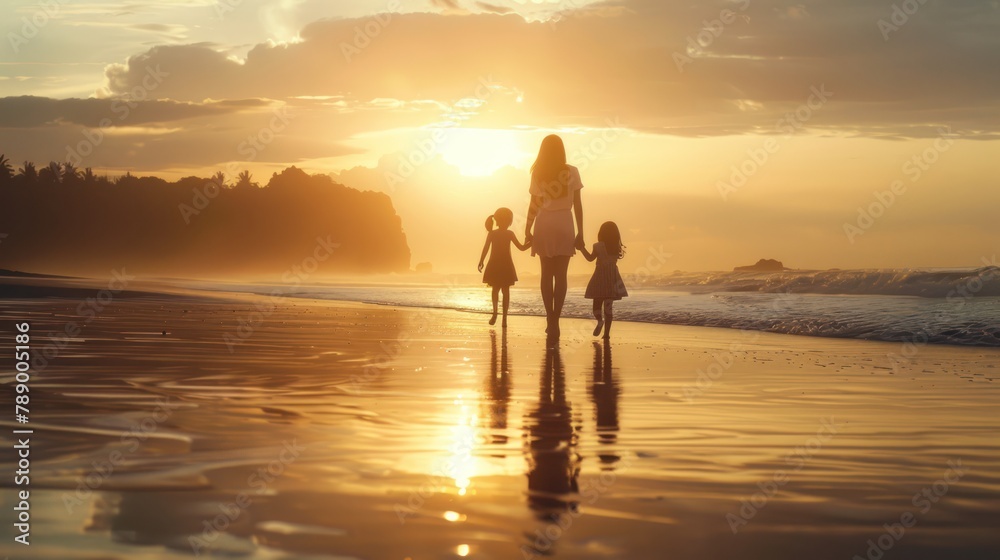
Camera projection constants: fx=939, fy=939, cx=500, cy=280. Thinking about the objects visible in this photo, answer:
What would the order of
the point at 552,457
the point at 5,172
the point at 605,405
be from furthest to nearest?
the point at 5,172 < the point at 605,405 < the point at 552,457

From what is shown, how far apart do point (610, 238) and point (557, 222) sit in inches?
144

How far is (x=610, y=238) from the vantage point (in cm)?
Answer: 1684

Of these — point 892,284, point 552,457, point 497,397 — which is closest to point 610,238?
point 497,397

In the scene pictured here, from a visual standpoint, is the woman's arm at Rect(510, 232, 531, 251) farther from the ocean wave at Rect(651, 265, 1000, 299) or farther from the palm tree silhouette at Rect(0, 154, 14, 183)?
the palm tree silhouette at Rect(0, 154, 14, 183)

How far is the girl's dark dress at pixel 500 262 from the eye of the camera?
1855 centimetres

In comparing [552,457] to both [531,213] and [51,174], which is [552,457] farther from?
[51,174]

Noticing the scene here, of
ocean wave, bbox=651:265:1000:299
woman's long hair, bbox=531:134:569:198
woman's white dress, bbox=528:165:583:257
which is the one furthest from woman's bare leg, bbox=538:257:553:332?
ocean wave, bbox=651:265:1000:299

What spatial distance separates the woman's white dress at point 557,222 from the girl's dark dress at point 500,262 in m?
4.85

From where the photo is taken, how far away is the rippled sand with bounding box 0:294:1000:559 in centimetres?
349

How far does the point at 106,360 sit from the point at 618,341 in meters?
7.93

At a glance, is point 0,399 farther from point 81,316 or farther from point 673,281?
point 673,281

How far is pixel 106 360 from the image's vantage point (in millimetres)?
9547

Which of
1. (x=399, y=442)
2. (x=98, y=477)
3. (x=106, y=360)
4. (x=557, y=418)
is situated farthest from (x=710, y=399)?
(x=106, y=360)

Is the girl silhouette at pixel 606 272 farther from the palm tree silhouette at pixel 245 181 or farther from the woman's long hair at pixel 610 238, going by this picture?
the palm tree silhouette at pixel 245 181
